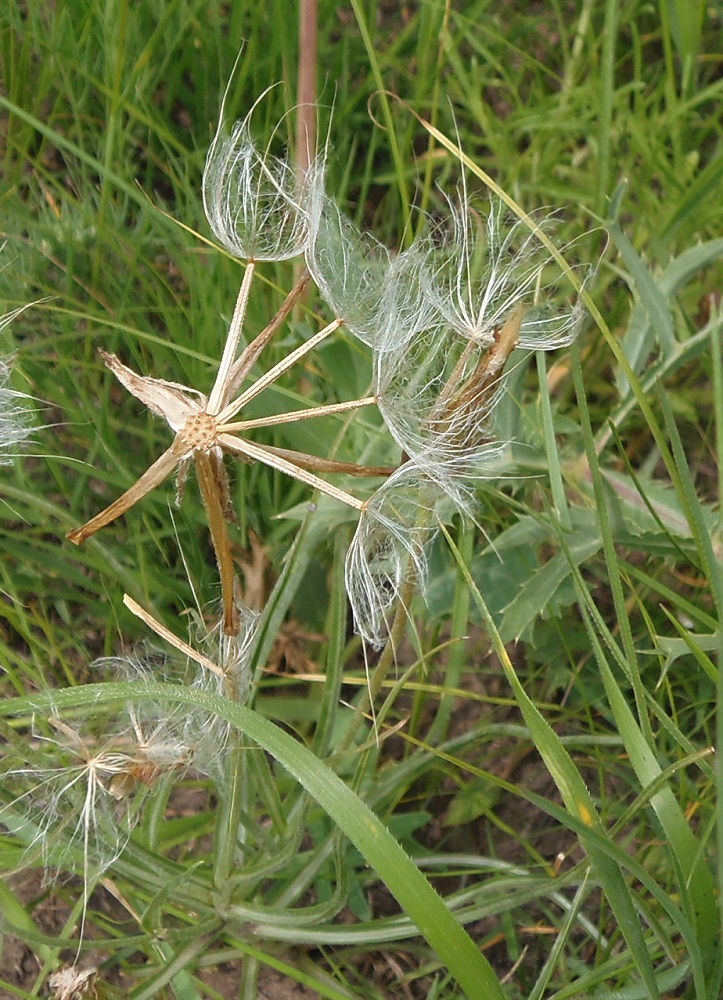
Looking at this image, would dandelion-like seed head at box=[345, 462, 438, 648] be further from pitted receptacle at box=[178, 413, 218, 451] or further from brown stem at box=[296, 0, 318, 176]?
brown stem at box=[296, 0, 318, 176]

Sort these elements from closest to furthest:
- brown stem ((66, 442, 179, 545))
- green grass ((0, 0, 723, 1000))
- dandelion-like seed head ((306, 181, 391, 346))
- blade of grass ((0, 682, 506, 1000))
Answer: brown stem ((66, 442, 179, 545)) < blade of grass ((0, 682, 506, 1000)) < dandelion-like seed head ((306, 181, 391, 346)) < green grass ((0, 0, 723, 1000))

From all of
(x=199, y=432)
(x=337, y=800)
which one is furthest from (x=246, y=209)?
(x=337, y=800)

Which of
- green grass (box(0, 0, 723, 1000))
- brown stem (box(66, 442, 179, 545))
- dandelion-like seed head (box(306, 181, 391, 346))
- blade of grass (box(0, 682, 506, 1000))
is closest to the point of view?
brown stem (box(66, 442, 179, 545))

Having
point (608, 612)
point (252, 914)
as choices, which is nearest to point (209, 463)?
point (252, 914)

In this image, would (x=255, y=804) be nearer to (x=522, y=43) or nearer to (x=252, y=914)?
(x=252, y=914)

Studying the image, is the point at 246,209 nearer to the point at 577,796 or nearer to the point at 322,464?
the point at 322,464

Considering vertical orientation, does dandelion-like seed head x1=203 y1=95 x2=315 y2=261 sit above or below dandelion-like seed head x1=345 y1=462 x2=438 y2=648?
above

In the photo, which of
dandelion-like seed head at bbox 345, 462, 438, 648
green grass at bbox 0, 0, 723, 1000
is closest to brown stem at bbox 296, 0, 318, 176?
green grass at bbox 0, 0, 723, 1000
